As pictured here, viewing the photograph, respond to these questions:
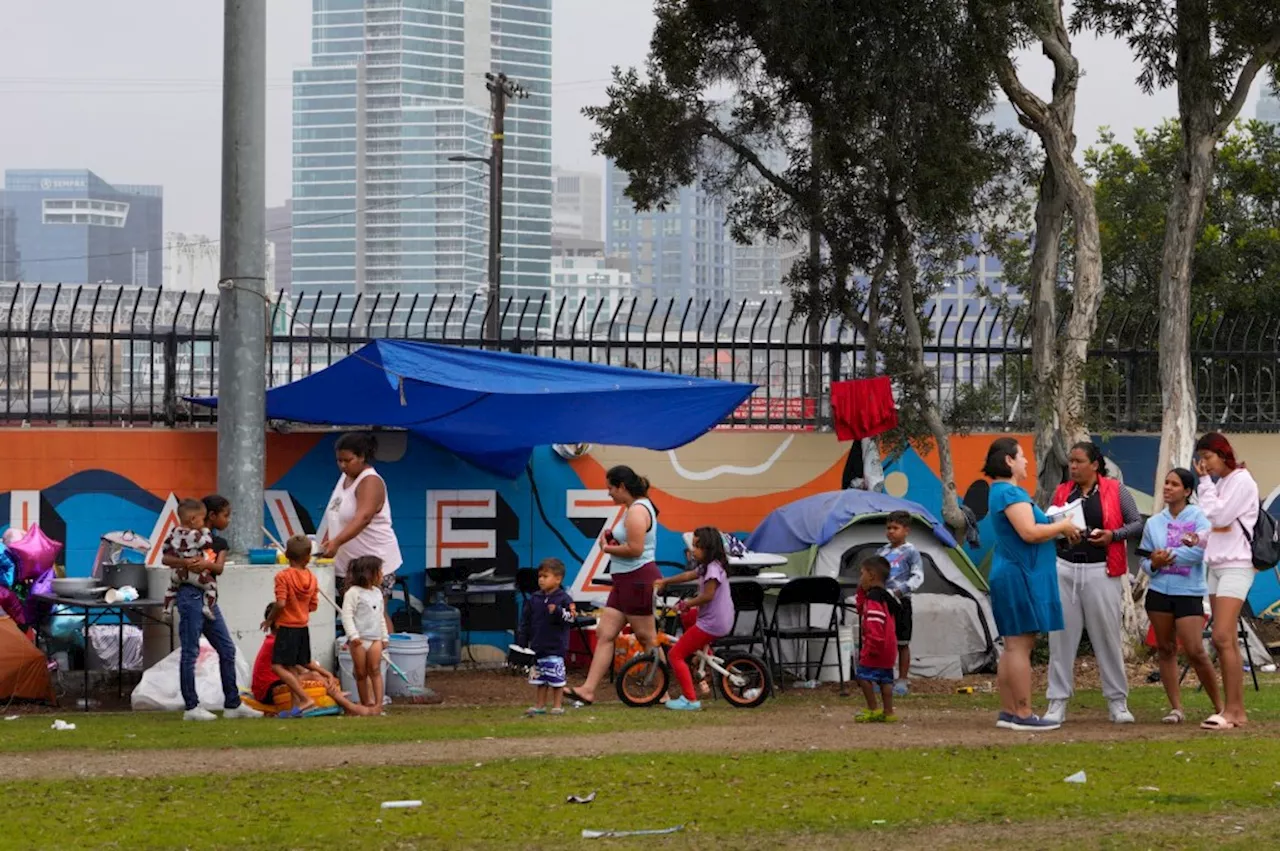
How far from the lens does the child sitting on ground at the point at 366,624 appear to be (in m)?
10.6

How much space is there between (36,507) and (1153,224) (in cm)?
2462

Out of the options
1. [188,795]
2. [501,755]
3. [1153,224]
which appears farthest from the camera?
[1153,224]

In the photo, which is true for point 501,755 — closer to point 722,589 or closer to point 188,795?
point 188,795

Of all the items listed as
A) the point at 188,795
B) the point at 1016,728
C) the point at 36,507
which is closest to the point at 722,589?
the point at 1016,728

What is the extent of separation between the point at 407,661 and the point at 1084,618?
4.43m

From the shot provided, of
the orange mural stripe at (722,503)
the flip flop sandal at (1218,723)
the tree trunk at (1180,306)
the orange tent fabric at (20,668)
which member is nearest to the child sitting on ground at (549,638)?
the orange tent fabric at (20,668)

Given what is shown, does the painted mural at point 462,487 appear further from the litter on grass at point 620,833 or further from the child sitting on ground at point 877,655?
the litter on grass at point 620,833

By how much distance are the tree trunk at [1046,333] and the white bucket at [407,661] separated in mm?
5289

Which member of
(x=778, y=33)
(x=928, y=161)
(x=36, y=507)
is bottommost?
(x=36, y=507)

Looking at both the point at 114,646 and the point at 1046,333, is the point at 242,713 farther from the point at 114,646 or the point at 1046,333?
the point at 1046,333

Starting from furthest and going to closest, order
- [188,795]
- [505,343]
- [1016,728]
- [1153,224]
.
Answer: [1153,224]
[505,343]
[1016,728]
[188,795]

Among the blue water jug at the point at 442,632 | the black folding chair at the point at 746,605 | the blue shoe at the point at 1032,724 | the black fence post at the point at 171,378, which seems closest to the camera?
the blue shoe at the point at 1032,724

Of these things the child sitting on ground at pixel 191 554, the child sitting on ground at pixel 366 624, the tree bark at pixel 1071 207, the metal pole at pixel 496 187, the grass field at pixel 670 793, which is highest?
the metal pole at pixel 496 187

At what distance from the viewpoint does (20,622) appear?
11.6m
